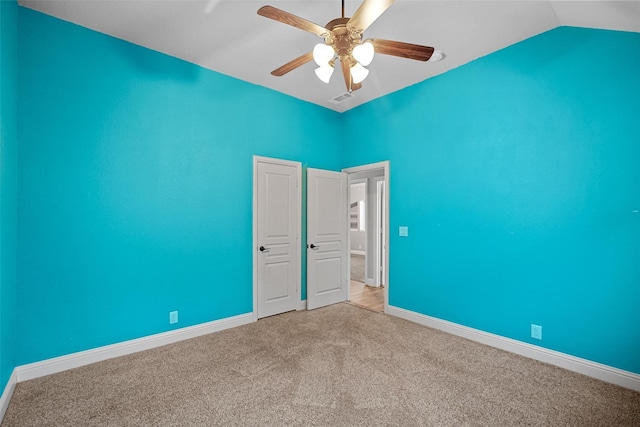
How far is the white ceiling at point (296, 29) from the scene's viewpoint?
235 centimetres

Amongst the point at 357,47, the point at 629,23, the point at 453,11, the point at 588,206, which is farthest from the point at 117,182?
the point at 629,23

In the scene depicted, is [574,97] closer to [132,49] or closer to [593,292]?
[593,292]

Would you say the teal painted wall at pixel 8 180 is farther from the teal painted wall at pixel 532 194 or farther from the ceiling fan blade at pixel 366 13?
the teal painted wall at pixel 532 194

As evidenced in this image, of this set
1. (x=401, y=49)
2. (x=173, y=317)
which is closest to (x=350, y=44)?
(x=401, y=49)

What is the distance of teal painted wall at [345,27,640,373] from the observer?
238cm

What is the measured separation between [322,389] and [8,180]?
2.95 m

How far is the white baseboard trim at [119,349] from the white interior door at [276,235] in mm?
491

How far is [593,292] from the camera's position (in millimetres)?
2492

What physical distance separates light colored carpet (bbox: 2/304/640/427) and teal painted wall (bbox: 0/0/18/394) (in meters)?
0.47

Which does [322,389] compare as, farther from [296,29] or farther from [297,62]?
[296,29]

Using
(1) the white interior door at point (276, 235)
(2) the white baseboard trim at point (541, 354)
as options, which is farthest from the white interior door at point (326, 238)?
(2) the white baseboard trim at point (541, 354)

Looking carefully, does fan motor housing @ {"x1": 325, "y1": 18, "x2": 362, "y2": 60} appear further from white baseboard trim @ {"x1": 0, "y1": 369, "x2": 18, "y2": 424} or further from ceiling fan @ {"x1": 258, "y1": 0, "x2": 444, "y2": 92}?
white baseboard trim @ {"x1": 0, "y1": 369, "x2": 18, "y2": 424}

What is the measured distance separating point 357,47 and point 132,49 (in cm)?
252

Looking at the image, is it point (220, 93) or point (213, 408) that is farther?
point (220, 93)
